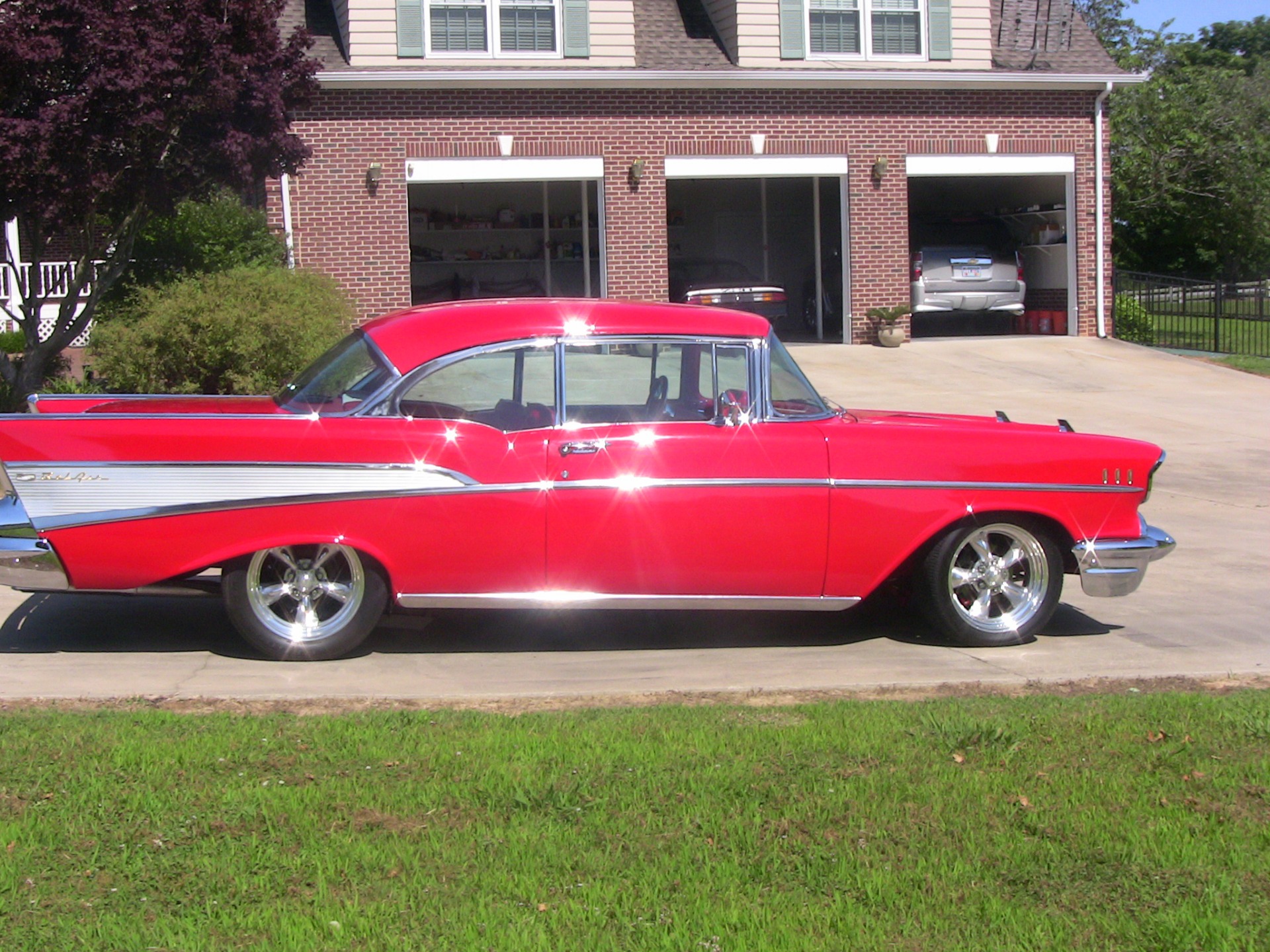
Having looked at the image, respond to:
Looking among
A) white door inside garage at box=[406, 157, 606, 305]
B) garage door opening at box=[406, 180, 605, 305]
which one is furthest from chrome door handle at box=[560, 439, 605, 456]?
garage door opening at box=[406, 180, 605, 305]

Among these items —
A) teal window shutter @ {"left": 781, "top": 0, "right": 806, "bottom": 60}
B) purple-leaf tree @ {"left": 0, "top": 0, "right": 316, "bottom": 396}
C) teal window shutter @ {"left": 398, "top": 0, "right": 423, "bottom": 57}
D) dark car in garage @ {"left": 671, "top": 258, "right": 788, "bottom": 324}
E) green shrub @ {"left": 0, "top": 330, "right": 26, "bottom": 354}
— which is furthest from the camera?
teal window shutter @ {"left": 781, "top": 0, "right": 806, "bottom": 60}

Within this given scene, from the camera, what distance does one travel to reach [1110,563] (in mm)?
6809

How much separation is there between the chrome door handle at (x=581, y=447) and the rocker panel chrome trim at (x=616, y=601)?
2.14 ft

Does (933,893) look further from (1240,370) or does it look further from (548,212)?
(548,212)

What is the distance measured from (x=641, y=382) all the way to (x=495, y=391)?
2.31 ft

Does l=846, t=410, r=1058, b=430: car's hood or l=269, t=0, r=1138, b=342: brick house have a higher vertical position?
l=269, t=0, r=1138, b=342: brick house

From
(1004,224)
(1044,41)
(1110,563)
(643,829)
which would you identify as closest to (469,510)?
(643,829)

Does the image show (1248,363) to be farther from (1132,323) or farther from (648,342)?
(648,342)

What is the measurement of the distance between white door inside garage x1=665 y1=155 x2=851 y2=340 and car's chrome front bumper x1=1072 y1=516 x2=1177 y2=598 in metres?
13.0

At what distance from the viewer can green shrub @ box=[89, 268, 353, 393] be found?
12828 mm

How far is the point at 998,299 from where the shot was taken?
21078 millimetres

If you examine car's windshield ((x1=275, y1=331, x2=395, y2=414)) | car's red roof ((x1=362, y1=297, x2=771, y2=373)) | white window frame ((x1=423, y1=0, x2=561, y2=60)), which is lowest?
car's windshield ((x1=275, y1=331, x2=395, y2=414))

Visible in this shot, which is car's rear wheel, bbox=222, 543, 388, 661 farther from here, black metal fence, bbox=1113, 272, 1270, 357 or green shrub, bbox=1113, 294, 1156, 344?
green shrub, bbox=1113, 294, 1156, 344

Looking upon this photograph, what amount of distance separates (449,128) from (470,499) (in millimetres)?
13354
